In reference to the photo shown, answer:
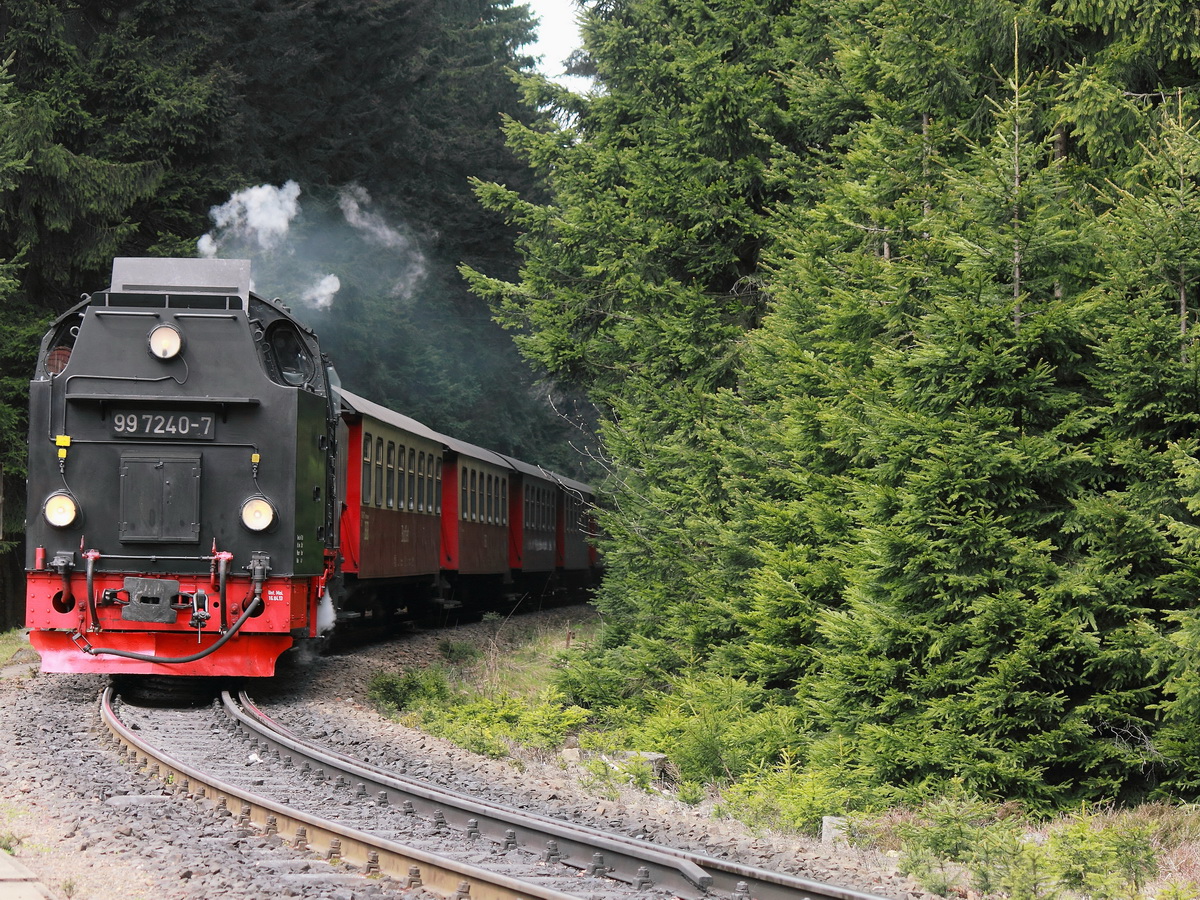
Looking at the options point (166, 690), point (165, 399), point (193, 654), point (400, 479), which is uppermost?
point (165, 399)

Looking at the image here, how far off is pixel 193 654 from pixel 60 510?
1698 millimetres

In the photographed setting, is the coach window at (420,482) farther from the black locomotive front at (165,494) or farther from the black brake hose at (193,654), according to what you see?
the black brake hose at (193,654)

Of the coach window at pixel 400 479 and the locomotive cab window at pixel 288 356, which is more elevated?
the locomotive cab window at pixel 288 356

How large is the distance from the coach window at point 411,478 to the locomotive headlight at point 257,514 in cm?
651

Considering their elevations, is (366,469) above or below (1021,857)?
above

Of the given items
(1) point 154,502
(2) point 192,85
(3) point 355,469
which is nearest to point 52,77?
(2) point 192,85

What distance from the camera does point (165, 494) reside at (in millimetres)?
10648

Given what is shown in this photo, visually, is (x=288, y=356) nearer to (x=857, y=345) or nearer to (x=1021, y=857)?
(x=857, y=345)

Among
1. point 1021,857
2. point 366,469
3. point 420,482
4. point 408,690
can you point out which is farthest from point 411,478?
point 1021,857

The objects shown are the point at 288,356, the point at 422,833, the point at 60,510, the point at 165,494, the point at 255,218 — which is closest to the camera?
the point at 422,833

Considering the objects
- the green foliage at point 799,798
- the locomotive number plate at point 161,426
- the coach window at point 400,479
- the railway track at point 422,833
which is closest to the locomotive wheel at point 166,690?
the railway track at point 422,833

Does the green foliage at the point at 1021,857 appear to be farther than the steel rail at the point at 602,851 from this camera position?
Yes

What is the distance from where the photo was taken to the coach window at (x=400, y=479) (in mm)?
16422

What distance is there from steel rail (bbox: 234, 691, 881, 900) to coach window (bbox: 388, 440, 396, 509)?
823cm
